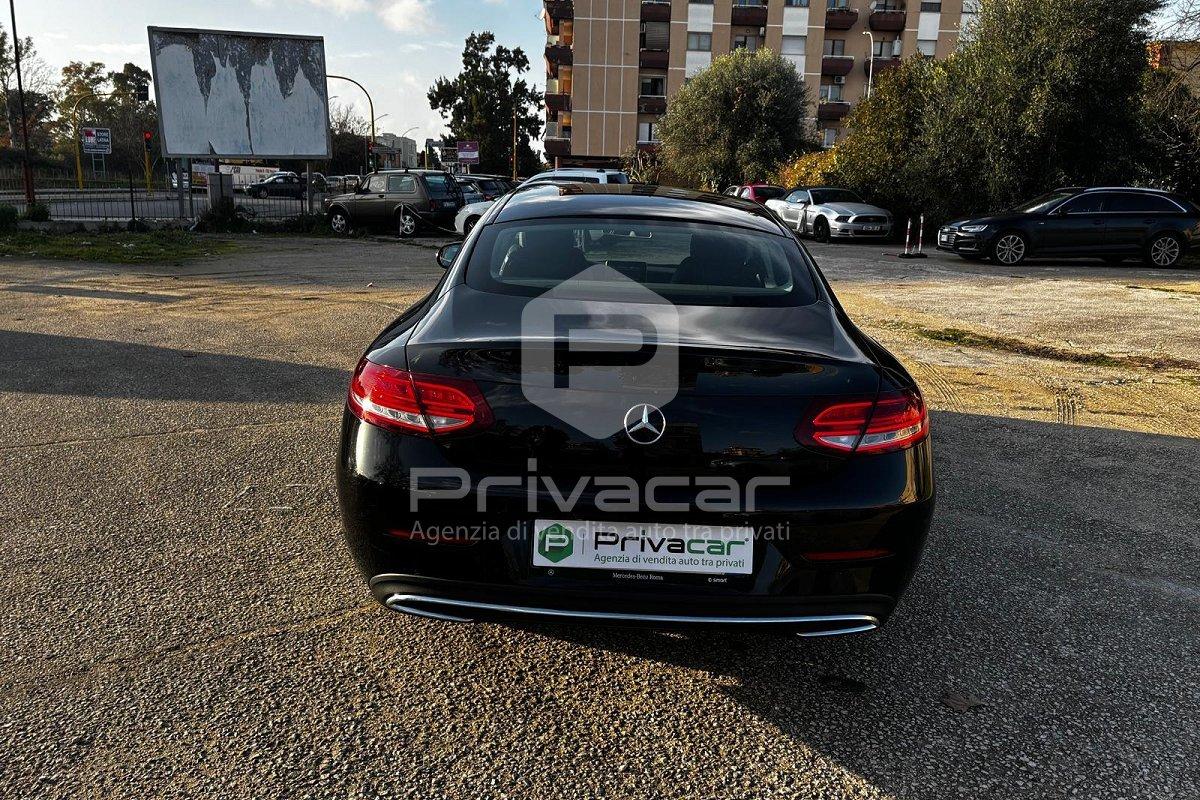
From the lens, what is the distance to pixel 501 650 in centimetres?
296

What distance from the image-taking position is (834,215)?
23.1 meters

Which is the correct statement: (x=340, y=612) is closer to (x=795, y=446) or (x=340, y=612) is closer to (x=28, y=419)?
(x=795, y=446)

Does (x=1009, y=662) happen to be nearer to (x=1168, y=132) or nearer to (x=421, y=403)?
(x=421, y=403)

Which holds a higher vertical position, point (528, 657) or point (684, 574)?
point (684, 574)

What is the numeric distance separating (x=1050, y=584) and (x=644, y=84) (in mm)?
63953

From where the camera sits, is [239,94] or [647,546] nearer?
[647,546]

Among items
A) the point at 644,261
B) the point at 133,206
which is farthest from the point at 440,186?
the point at 644,261

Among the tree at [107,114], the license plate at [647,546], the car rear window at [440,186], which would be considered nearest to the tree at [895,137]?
the car rear window at [440,186]

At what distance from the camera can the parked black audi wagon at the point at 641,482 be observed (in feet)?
7.93

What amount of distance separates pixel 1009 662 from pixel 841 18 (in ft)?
220

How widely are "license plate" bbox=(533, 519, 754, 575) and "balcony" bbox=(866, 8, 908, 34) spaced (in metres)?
68.3

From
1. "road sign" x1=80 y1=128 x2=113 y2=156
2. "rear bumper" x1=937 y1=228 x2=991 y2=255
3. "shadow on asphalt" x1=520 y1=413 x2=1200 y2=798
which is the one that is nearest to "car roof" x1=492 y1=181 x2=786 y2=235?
"shadow on asphalt" x1=520 y1=413 x2=1200 y2=798

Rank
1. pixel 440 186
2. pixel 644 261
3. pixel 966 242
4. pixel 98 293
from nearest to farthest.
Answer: pixel 644 261
pixel 98 293
pixel 966 242
pixel 440 186

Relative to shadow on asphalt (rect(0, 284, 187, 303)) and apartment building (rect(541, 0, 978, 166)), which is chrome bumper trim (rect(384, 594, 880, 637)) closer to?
shadow on asphalt (rect(0, 284, 187, 303))
